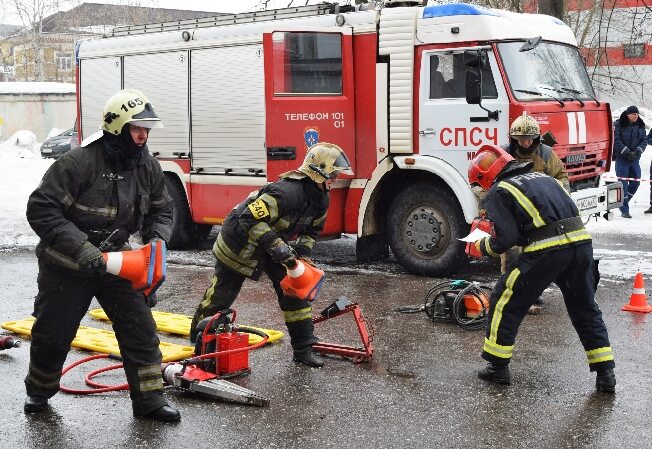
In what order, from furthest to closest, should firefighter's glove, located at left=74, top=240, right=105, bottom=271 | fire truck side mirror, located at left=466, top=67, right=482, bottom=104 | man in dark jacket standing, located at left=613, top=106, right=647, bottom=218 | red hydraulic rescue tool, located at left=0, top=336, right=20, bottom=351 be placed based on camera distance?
man in dark jacket standing, located at left=613, top=106, right=647, bottom=218
fire truck side mirror, located at left=466, top=67, right=482, bottom=104
red hydraulic rescue tool, located at left=0, top=336, right=20, bottom=351
firefighter's glove, located at left=74, top=240, right=105, bottom=271

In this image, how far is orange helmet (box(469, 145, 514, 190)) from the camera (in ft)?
19.8

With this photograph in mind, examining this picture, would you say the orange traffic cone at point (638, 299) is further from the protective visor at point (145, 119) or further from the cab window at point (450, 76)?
the protective visor at point (145, 119)

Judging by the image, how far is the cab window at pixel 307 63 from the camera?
10188 millimetres

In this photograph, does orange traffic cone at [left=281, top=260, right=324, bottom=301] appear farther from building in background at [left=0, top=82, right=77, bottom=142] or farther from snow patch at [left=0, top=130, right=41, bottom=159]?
building in background at [left=0, top=82, right=77, bottom=142]

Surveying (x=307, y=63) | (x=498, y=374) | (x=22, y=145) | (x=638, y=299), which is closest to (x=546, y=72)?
(x=307, y=63)

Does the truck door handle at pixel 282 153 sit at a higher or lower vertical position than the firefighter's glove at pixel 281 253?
higher

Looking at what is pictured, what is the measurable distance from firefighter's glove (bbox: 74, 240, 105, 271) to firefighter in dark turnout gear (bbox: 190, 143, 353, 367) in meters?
1.38

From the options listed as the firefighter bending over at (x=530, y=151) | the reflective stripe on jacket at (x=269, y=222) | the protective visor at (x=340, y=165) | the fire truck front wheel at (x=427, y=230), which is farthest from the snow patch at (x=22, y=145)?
the protective visor at (x=340, y=165)

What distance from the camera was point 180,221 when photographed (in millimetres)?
12094

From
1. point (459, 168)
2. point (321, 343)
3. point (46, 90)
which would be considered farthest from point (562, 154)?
point (46, 90)

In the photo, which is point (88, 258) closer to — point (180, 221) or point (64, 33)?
point (180, 221)

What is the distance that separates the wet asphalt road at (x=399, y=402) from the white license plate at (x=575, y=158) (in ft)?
7.29

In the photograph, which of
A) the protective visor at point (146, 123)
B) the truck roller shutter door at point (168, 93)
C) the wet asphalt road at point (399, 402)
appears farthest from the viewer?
the truck roller shutter door at point (168, 93)

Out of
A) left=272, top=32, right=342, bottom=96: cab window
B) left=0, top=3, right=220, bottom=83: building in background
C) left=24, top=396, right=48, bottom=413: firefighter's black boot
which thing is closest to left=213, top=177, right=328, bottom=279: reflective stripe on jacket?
left=24, top=396, right=48, bottom=413: firefighter's black boot
